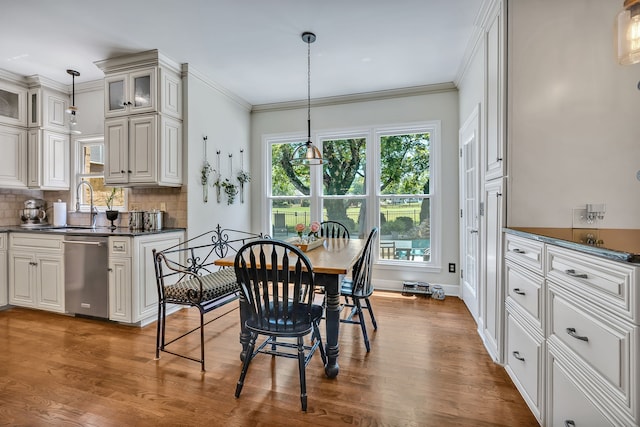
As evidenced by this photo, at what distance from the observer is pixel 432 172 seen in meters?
4.07

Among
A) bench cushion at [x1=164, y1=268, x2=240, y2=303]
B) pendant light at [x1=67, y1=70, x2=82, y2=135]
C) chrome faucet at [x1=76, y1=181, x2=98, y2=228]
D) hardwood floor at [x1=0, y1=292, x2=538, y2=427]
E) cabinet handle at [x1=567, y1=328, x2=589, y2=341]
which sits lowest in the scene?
hardwood floor at [x1=0, y1=292, x2=538, y2=427]

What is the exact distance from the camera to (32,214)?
3938 mm

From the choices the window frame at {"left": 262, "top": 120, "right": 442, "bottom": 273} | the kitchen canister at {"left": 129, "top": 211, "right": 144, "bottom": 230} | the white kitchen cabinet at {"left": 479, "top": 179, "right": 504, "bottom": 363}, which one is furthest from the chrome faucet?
the white kitchen cabinet at {"left": 479, "top": 179, "right": 504, "bottom": 363}

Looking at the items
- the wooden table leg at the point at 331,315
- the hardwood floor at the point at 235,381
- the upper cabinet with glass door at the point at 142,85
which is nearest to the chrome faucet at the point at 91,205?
the upper cabinet with glass door at the point at 142,85

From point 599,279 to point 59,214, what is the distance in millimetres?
5293

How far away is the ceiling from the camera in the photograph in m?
2.42

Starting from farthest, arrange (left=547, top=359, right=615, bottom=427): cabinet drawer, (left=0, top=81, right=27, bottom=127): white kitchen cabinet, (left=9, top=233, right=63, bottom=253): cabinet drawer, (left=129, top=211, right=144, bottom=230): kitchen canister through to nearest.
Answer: (left=0, top=81, right=27, bottom=127): white kitchen cabinet < (left=129, top=211, right=144, bottom=230): kitchen canister < (left=9, top=233, right=63, bottom=253): cabinet drawer < (left=547, top=359, right=615, bottom=427): cabinet drawer

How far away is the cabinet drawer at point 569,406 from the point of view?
1.15 metres

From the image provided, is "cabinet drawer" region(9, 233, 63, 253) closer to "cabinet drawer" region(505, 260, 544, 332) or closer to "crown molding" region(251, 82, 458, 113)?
"crown molding" region(251, 82, 458, 113)

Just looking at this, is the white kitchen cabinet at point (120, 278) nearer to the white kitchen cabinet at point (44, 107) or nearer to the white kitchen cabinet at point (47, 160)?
the white kitchen cabinet at point (47, 160)

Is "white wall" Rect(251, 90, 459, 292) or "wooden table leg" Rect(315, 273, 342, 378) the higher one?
"white wall" Rect(251, 90, 459, 292)

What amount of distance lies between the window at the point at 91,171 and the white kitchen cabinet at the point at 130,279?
1462 mm

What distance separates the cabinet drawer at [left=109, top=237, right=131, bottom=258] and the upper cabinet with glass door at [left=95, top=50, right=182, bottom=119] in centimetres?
139

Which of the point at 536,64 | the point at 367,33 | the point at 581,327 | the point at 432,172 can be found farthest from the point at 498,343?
the point at 367,33
